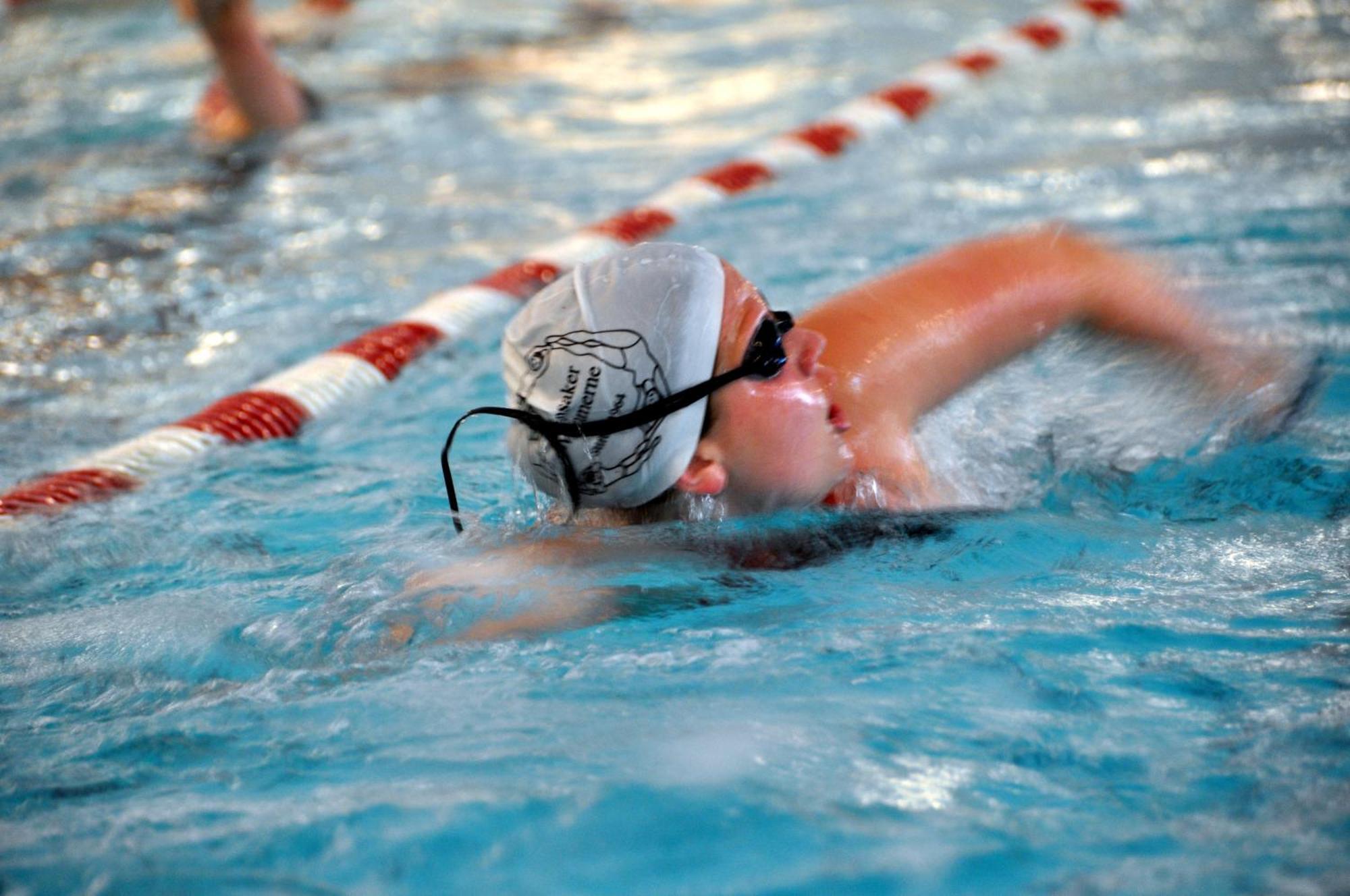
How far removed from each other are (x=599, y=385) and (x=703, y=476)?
0.24 metres

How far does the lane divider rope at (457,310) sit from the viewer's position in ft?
10.1

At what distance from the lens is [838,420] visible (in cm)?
222

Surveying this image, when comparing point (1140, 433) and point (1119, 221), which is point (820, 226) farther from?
point (1140, 433)

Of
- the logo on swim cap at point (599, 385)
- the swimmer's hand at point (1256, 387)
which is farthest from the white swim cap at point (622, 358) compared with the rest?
the swimmer's hand at point (1256, 387)

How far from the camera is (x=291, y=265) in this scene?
4730 millimetres

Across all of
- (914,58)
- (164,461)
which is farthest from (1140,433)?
(914,58)

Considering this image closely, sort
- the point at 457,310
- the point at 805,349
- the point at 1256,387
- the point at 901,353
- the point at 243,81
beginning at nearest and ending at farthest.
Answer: the point at 805,349 → the point at 901,353 → the point at 1256,387 → the point at 457,310 → the point at 243,81

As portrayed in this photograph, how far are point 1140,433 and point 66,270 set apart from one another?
392 centimetres

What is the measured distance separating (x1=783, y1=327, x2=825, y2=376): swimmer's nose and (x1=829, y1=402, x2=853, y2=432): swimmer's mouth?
10 cm

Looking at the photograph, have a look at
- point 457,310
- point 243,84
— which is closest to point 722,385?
point 457,310

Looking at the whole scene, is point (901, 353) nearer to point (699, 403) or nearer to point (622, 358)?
point (699, 403)

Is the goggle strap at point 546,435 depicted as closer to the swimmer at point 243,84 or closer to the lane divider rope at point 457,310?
the lane divider rope at point 457,310

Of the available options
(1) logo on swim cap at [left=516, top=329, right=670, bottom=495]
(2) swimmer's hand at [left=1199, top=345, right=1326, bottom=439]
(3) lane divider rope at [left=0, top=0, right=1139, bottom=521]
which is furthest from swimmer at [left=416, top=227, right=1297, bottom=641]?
(3) lane divider rope at [left=0, top=0, right=1139, bottom=521]

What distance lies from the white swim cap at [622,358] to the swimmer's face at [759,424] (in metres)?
0.03
